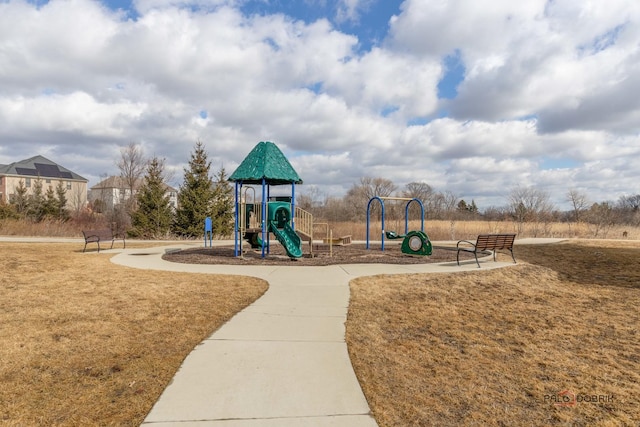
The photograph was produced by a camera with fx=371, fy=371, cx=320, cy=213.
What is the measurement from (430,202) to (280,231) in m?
51.5

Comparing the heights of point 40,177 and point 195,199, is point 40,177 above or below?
above

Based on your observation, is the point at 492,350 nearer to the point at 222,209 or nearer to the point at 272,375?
the point at 272,375

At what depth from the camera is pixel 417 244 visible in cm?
1352

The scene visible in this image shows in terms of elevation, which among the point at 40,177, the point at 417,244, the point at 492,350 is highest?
the point at 40,177

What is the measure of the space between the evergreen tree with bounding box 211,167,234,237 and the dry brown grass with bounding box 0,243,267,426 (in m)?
16.9

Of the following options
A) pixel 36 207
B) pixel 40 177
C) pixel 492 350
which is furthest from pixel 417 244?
pixel 40 177

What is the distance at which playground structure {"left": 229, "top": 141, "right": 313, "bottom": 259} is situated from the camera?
12.6 m

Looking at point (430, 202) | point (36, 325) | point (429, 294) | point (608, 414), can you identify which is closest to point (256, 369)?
point (608, 414)

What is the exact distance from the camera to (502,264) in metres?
11.3

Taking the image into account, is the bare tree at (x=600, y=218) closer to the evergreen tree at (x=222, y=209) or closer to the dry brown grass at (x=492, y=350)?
the dry brown grass at (x=492, y=350)

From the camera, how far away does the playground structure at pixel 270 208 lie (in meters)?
12.6

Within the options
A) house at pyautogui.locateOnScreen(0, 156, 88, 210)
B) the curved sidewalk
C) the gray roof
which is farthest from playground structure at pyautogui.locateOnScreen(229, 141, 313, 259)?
the gray roof

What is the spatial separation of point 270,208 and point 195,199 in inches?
562

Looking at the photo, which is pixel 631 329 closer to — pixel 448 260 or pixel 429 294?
pixel 429 294
